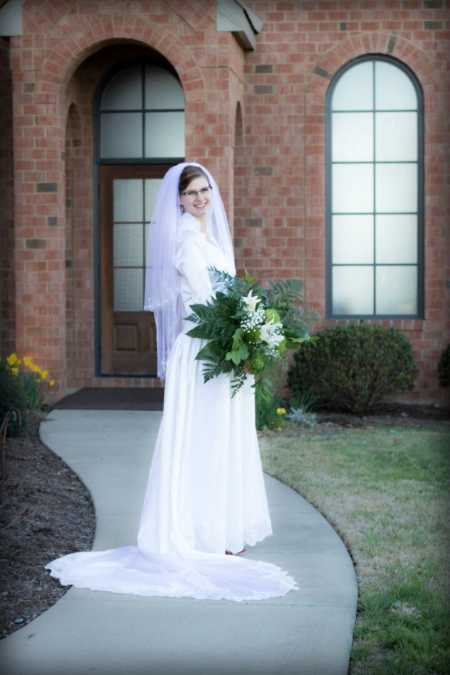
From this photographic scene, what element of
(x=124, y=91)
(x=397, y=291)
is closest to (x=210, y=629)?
(x=397, y=291)

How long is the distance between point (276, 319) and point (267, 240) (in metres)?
A: 6.66

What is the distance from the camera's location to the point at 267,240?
41.5 ft

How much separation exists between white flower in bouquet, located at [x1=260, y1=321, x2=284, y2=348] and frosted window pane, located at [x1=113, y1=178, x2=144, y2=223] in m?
7.33

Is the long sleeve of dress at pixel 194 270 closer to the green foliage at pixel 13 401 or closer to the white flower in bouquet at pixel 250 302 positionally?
the white flower in bouquet at pixel 250 302

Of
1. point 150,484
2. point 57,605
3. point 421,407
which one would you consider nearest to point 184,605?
point 57,605

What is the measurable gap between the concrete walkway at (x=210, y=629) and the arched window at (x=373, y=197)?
20.7 feet

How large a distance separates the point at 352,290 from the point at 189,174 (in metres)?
6.81

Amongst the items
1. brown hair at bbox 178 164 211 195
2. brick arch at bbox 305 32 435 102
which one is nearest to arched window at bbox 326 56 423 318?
brick arch at bbox 305 32 435 102

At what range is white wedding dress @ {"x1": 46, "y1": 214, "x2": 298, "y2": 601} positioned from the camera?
19.2ft

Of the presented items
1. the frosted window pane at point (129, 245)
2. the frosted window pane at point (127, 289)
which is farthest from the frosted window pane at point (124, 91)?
the frosted window pane at point (127, 289)

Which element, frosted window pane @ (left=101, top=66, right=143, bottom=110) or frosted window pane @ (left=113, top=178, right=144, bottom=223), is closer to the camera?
frosted window pane @ (left=101, top=66, right=143, bottom=110)

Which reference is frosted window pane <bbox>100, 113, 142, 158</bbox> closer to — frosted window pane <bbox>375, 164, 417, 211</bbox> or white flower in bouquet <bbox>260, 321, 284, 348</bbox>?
frosted window pane <bbox>375, 164, 417, 211</bbox>

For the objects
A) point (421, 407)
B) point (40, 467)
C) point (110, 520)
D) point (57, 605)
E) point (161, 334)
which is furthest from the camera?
point (421, 407)

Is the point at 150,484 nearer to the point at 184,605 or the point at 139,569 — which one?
the point at 139,569
